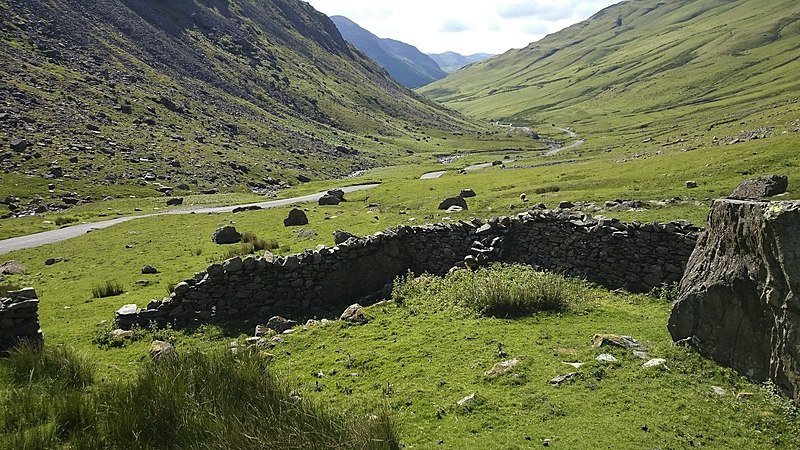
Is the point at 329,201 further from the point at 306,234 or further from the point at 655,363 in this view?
the point at 655,363

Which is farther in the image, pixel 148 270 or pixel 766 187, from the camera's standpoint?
pixel 766 187

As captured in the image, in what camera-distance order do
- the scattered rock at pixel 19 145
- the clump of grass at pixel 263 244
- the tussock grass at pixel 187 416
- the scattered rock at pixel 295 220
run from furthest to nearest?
1. the scattered rock at pixel 19 145
2. the scattered rock at pixel 295 220
3. the clump of grass at pixel 263 244
4. the tussock grass at pixel 187 416

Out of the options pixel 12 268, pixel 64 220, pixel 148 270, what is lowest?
pixel 64 220

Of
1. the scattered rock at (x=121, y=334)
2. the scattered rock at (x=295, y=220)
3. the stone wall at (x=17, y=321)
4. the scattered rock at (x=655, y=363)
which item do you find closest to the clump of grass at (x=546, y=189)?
the scattered rock at (x=295, y=220)

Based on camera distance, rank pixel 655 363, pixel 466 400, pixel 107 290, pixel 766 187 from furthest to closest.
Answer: pixel 766 187 < pixel 107 290 < pixel 655 363 < pixel 466 400

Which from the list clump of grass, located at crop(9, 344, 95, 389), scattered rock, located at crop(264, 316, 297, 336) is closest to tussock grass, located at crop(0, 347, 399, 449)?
clump of grass, located at crop(9, 344, 95, 389)

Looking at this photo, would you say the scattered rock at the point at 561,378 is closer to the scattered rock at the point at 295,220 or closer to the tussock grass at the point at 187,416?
the tussock grass at the point at 187,416

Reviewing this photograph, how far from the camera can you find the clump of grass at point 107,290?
20.0 metres

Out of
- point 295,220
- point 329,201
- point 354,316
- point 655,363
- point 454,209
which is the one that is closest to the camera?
point 655,363

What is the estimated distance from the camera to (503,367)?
1049 cm

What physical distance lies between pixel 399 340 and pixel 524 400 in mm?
4461

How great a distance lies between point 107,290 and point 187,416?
15.1 metres

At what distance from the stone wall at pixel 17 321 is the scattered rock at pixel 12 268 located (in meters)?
16.5

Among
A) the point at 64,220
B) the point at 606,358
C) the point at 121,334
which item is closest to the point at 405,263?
the point at 121,334
